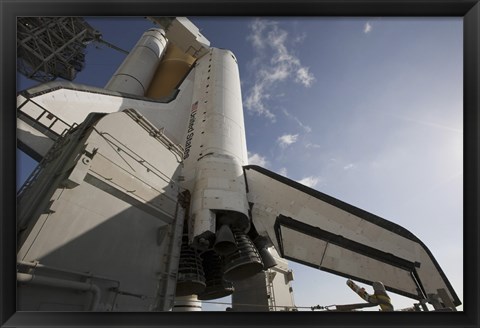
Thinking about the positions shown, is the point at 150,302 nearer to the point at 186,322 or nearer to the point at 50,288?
the point at 50,288

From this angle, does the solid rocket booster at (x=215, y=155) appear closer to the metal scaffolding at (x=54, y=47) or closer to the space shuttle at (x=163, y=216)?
the space shuttle at (x=163, y=216)

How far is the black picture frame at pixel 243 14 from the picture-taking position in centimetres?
145

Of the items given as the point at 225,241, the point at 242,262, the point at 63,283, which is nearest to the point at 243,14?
the point at 63,283

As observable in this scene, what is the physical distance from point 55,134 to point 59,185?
8.32 feet

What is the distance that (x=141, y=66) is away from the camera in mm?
12148

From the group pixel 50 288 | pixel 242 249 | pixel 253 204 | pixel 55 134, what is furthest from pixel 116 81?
pixel 50 288

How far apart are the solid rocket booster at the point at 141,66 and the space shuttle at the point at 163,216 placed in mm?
3309

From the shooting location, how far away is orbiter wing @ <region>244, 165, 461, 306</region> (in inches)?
240

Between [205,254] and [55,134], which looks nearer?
[55,134]

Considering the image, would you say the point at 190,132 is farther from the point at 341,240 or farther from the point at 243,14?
the point at 243,14

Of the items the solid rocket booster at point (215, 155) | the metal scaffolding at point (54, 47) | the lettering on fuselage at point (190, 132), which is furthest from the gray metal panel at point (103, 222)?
the metal scaffolding at point (54, 47)

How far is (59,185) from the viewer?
11.1 ft

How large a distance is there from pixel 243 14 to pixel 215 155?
4826 mm

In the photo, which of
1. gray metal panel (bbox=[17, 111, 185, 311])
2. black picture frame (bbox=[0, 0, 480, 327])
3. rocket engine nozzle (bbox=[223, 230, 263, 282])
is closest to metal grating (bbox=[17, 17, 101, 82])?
gray metal panel (bbox=[17, 111, 185, 311])
